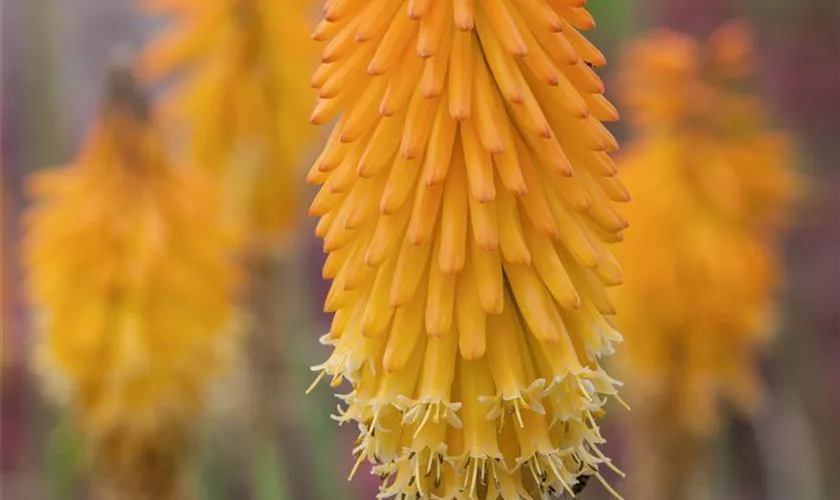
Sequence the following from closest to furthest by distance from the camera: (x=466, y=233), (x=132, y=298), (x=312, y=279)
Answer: (x=466, y=233) → (x=132, y=298) → (x=312, y=279)

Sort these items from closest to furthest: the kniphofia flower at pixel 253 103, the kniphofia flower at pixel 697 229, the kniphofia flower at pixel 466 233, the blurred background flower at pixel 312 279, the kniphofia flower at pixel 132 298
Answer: the kniphofia flower at pixel 466 233 → the kniphofia flower at pixel 132 298 → the kniphofia flower at pixel 697 229 → the kniphofia flower at pixel 253 103 → the blurred background flower at pixel 312 279

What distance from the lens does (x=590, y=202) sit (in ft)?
6.15

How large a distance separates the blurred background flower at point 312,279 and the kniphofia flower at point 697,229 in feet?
0.20

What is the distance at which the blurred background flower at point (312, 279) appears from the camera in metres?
4.29

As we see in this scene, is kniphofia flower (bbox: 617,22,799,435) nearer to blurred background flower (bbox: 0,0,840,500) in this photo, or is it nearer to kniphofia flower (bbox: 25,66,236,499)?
blurred background flower (bbox: 0,0,840,500)

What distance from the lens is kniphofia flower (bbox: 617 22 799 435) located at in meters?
3.96

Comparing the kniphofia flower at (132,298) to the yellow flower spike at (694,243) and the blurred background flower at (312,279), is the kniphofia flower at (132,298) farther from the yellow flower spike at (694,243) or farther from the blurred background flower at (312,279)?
the yellow flower spike at (694,243)

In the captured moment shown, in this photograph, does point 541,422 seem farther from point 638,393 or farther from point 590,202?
point 638,393

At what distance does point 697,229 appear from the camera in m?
4.08

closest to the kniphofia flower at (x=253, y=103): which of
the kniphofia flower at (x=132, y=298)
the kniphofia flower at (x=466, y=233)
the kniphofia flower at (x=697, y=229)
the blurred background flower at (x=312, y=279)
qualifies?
the blurred background flower at (x=312, y=279)

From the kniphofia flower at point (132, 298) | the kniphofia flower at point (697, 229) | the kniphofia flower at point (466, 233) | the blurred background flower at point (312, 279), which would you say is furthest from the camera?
the blurred background flower at point (312, 279)

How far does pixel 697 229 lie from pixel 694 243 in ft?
0.25

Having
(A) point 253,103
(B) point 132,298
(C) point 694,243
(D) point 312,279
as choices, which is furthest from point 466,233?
(D) point 312,279

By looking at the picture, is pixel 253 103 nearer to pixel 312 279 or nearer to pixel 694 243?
pixel 694 243
